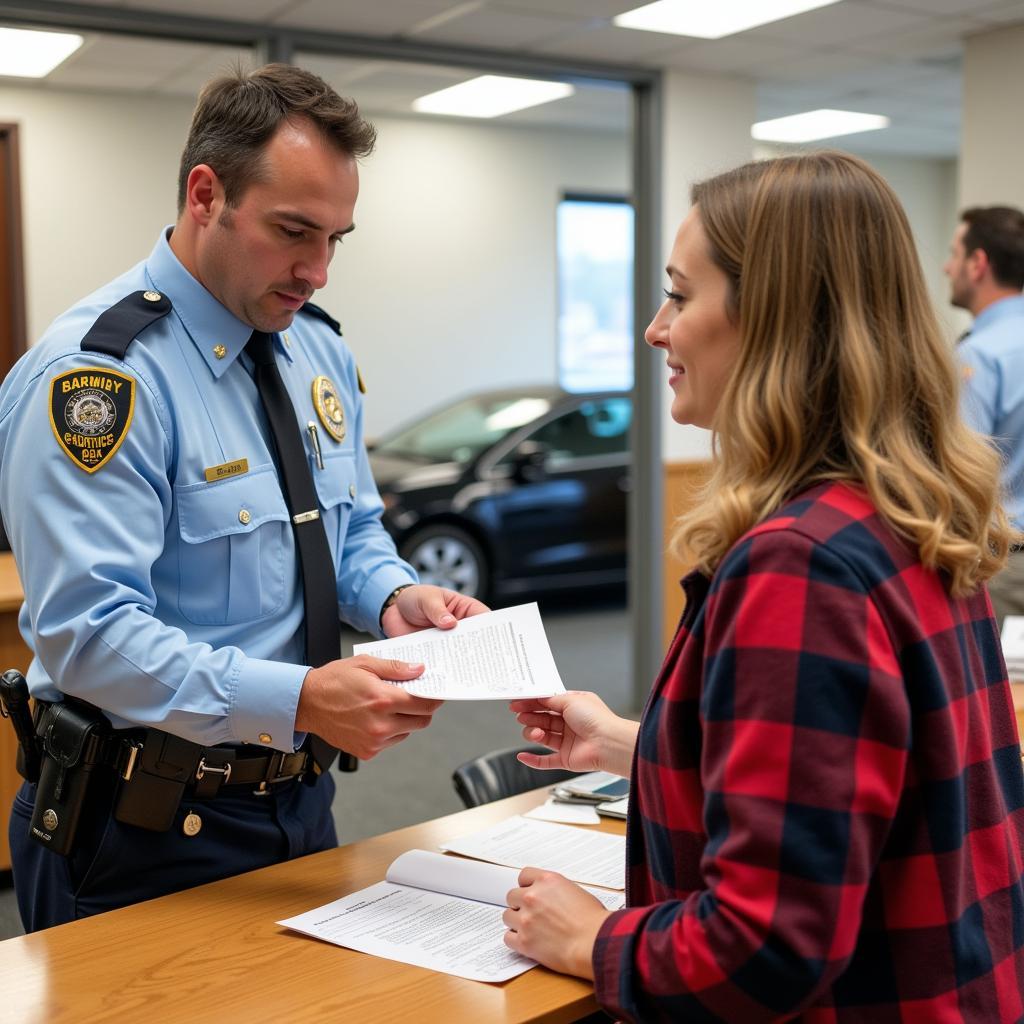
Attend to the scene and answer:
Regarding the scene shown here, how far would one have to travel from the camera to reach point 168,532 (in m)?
1.56

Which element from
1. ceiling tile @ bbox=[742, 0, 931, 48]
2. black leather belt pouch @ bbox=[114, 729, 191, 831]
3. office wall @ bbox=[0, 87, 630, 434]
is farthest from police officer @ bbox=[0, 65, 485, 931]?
office wall @ bbox=[0, 87, 630, 434]

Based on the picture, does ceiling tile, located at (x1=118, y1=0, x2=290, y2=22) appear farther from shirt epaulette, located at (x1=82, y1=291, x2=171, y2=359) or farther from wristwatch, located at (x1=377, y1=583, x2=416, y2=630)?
wristwatch, located at (x1=377, y1=583, x2=416, y2=630)

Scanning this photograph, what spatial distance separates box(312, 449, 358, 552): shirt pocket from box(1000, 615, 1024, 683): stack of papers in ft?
4.46

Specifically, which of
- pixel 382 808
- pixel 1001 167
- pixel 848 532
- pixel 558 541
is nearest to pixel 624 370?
pixel 558 541

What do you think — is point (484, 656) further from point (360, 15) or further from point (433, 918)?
point (360, 15)

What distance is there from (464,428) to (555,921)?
17.4 ft

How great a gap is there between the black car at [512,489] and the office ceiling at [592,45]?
1.70 metres

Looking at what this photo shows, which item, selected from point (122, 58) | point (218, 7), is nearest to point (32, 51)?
point (122, 58)

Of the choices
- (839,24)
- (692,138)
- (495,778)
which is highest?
(839,24)

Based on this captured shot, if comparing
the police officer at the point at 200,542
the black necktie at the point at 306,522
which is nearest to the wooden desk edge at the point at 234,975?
the police officer at the point at 200,542

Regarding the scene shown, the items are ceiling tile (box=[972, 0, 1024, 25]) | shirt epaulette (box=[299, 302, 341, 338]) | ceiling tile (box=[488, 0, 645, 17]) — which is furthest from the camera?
ceiling tile (box=[972, 0, 1024, 25])

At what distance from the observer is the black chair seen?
2057 mm

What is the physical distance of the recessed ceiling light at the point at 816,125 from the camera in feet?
21.6

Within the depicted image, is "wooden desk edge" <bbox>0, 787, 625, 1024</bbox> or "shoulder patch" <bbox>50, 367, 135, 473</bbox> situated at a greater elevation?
"shoulder patch" <bbox>50, 367, 135, 473</bbox>
